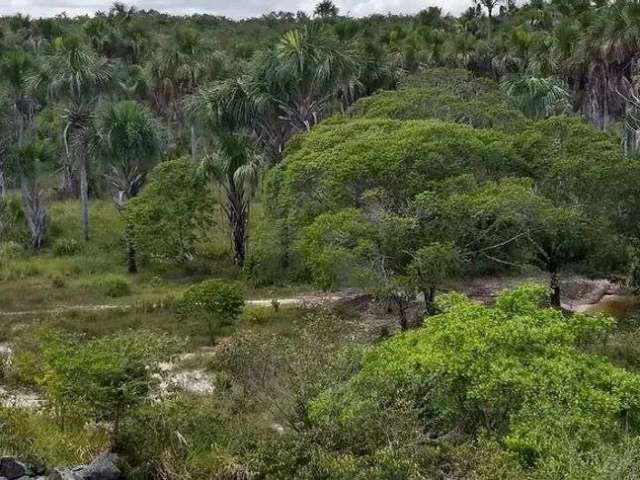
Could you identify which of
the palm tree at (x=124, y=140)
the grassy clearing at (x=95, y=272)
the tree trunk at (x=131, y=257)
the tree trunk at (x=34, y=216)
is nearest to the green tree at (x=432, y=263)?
the grassy clearing at (x=95, y=272)

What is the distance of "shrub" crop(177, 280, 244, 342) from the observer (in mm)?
22656

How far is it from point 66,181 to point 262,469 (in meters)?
35.8

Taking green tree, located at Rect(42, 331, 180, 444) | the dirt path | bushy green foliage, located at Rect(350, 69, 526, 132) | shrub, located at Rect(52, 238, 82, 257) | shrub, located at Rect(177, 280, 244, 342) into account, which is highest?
bushy green foliage, located at Rect(350, 69, 526, 132)

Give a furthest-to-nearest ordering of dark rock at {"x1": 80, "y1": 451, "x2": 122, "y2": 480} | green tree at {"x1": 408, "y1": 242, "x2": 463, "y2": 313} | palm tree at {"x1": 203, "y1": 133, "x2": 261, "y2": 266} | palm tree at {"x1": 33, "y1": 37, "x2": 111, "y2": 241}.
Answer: palm tree at {"x1": 33, "y1": 37, "x2": 111, "y2": 241}, palm tree at {"x1": 203, "y1": 133, "x2": 261, "y2": 266}, green tree at {"x1": 408, "y1": 242, "x2": 463, "y2": 313}, dark rock at {"x1": 80, "y1": 451, "x2": 122, "y2": 480}

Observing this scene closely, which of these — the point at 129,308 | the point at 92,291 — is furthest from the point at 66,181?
the point at 129,308

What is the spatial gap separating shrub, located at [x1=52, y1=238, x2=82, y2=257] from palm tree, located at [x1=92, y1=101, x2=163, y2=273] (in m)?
2.45

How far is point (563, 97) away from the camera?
4075 cm

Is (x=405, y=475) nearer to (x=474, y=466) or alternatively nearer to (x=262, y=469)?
(x=474, y=466)

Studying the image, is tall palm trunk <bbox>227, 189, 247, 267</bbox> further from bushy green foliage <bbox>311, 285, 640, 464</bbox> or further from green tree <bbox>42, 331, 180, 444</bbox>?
bushy green foliage <bbox>311, 285, 640, 464</bbox>

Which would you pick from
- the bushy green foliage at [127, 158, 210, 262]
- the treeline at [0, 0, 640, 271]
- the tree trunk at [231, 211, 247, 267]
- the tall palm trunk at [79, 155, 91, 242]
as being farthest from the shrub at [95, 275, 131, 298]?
the tall palm trunk at [79, 155, 91, 242]

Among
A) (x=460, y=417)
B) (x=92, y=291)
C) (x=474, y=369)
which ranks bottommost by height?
(x=92, y=291)

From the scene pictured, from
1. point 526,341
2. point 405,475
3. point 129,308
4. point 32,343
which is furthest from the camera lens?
point 129,308

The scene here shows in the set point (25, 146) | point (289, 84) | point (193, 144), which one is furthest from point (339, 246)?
point (193, 144)

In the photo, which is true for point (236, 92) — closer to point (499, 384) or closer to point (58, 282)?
point (58, 282)
